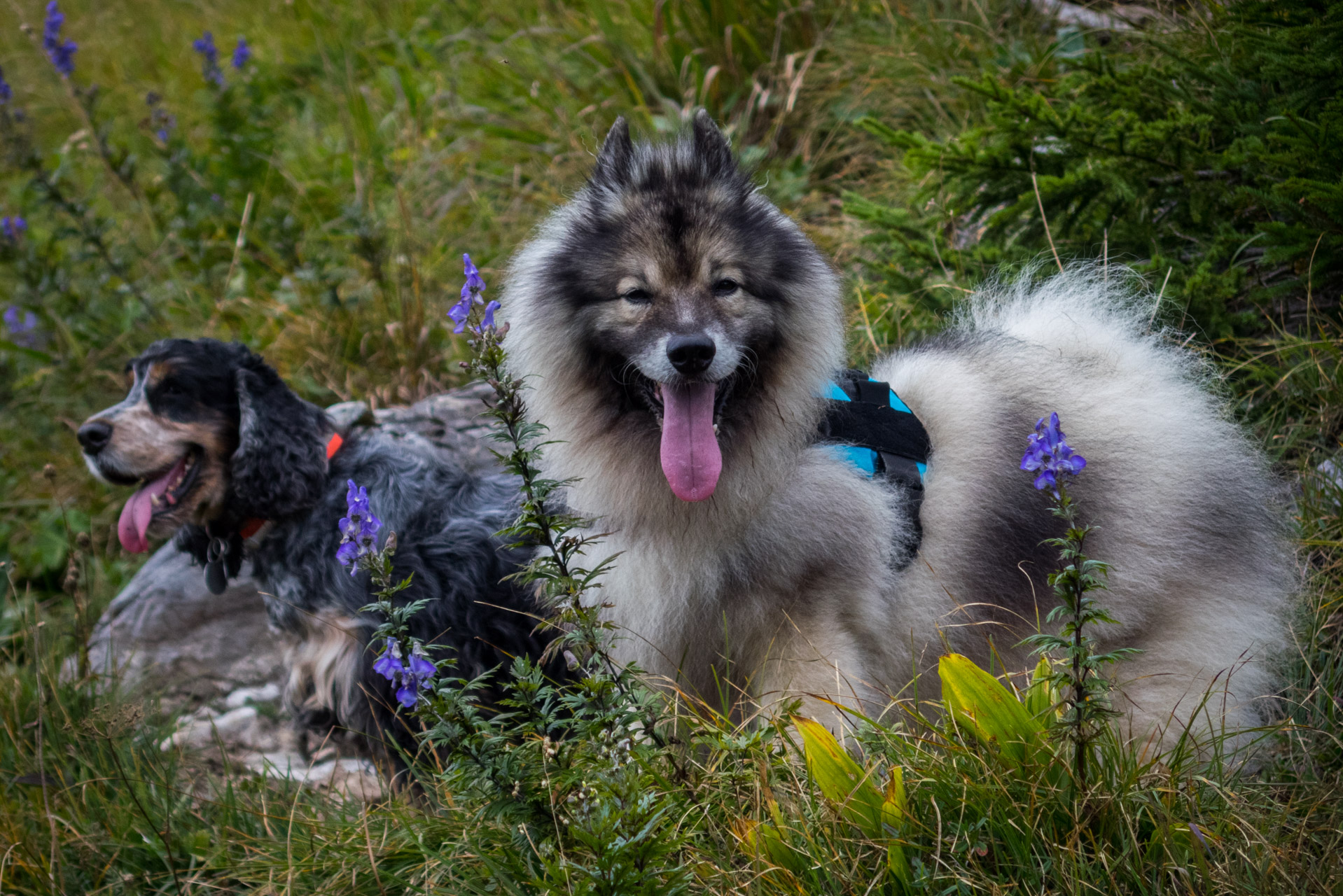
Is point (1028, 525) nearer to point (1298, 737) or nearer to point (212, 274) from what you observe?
point (1298, 737)

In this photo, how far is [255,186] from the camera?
6.75m

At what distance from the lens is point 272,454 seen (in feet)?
11.6

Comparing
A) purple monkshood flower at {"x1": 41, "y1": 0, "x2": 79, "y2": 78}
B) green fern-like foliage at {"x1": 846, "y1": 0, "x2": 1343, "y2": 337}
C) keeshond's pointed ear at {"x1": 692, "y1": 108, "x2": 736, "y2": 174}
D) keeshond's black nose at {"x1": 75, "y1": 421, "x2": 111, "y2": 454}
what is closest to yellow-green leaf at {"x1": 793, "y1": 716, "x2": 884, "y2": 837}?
keeshond's pointed ear at {"x1": 692, "y1": 108, "x2": 736, "y2": 174}

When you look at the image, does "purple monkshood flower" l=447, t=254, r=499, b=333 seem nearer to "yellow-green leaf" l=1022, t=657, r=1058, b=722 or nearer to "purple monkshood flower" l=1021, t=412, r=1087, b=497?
"purple monkshood flower" l=1021, t=412, r=1087, b=497

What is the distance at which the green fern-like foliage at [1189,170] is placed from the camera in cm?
321

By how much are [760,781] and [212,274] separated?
17.8ft

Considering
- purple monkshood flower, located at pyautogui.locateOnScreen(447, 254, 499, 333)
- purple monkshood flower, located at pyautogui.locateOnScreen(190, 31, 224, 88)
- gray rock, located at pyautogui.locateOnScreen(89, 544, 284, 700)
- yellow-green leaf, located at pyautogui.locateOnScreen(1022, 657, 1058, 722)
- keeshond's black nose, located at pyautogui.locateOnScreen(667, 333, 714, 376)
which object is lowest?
gray rock, located at pyautogui.locateOnScreen(89, 544, 284, 700)

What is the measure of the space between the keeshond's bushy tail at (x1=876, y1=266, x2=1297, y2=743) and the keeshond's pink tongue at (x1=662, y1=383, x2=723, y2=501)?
68cm

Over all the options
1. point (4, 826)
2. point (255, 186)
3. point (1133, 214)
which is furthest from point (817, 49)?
point (4, 826)

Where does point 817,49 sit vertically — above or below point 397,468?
above

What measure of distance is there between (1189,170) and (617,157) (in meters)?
2.19

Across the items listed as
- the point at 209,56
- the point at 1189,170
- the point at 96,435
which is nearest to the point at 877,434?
the point at 1189,170

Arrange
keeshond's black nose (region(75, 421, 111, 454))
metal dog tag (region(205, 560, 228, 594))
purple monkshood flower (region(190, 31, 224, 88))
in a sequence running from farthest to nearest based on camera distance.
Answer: purple monkshood flower (region(190, 31, 224, 88)), metal dog tag (region(205, 560, 228, 594)), keeshond's black nose (region(75, 421, 111, 454))

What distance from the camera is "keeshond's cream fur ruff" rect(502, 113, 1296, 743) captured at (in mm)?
2529
